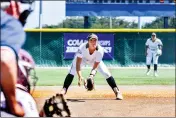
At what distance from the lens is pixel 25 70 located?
1.81 meters

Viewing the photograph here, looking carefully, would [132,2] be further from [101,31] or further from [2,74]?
[2,74]

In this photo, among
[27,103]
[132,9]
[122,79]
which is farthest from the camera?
[132,9]

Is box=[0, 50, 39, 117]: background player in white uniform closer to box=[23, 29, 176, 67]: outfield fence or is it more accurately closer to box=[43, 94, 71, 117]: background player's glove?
box=[43, 94, 71, 117]: background player's glove

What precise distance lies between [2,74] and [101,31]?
1976 centimetres

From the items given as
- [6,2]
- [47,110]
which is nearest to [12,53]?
[6,2]

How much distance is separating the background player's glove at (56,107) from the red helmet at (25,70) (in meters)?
0.10

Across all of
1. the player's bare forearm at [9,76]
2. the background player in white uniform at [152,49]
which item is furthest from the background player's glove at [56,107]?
the background player in white uniform at [152,49]

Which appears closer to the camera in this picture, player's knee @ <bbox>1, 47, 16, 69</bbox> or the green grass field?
player's knee @ <bbox>1, 47, 16, 69</bbox>

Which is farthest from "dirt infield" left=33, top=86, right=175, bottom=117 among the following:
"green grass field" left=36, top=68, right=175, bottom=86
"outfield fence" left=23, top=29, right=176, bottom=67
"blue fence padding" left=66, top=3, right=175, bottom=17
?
"blue fence padding" left=66, top=3, right=175, bottom=17

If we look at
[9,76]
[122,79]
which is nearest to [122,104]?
[122,79]

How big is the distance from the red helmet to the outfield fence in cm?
1791

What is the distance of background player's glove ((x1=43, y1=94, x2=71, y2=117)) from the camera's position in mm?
1865

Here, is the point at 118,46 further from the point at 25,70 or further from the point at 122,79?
the point at 25,70

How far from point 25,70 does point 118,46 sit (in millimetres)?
20012
